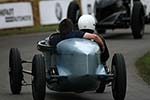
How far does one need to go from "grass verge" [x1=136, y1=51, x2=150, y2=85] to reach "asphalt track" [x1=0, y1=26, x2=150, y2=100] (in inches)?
5.2

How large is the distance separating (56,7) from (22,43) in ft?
24.5

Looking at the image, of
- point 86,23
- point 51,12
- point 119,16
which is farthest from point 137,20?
point 86,23

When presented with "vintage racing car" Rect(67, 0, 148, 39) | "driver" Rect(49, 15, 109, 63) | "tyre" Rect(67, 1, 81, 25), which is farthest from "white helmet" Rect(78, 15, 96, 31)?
"tyre" Rect(67, 1, 81, 25)

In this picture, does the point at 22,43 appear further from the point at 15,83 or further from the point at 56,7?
the point at 15,83

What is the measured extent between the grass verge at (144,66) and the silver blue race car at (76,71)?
3162 millimetres

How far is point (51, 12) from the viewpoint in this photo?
30.5m

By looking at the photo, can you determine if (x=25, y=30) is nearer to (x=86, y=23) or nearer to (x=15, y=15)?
(x=15, y=15)

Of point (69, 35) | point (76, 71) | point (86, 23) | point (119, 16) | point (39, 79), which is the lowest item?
point (119, 16)

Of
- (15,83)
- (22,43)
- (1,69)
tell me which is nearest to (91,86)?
(15,83)

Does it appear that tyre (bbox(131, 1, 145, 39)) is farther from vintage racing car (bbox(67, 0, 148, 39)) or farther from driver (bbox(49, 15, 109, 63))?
driver (bbox(49, 15, 109, 63))

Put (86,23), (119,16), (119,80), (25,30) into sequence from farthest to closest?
(25,30) → (119,16) → (86,23) → (119,80)

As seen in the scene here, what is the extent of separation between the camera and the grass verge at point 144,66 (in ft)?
45.6

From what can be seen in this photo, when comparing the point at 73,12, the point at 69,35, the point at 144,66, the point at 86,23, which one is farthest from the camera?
the point at 73,12

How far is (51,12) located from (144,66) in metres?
15.3
